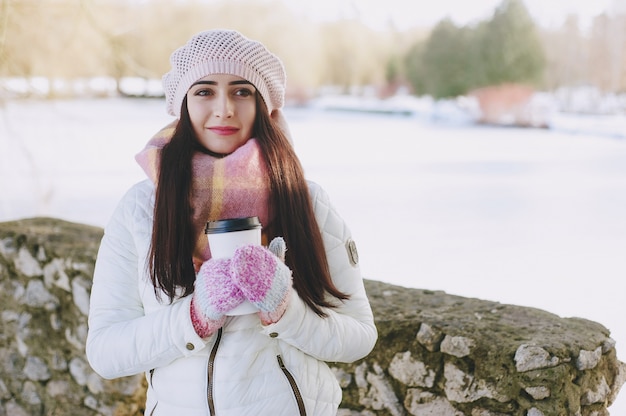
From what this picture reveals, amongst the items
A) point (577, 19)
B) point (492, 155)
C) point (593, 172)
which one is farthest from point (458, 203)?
point (577, 19)

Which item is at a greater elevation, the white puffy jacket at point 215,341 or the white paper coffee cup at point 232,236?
the white paper coffee cup at point 232,236

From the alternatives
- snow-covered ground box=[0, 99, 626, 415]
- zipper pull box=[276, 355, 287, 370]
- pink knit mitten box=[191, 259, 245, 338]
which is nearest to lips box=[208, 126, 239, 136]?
pink knit mitten box=[191, 259, 245, 338]

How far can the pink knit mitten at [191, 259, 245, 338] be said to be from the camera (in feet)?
3.02

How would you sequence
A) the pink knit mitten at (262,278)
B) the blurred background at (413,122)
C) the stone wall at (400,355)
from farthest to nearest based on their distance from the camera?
the blurred background at (413,122) < the stone wall at (400,355) < the pink knit mitten at (262,278)

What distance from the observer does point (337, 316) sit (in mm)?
1135

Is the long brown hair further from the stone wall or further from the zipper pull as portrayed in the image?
the stone wall

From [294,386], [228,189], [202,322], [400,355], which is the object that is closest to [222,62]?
[228,189]

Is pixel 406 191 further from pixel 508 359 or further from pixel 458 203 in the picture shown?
pixel 508 359

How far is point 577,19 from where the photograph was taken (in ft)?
16.5

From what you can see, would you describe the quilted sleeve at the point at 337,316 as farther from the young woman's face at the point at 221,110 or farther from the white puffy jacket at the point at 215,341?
the young woman's face at the point at 221,110

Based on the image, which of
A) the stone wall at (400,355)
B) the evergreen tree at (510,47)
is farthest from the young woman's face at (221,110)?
the evergreen tree at (510,47)

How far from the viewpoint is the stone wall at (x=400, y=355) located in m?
1.55

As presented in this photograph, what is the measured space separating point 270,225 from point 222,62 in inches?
11.7

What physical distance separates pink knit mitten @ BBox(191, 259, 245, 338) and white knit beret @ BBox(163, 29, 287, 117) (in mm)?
368
